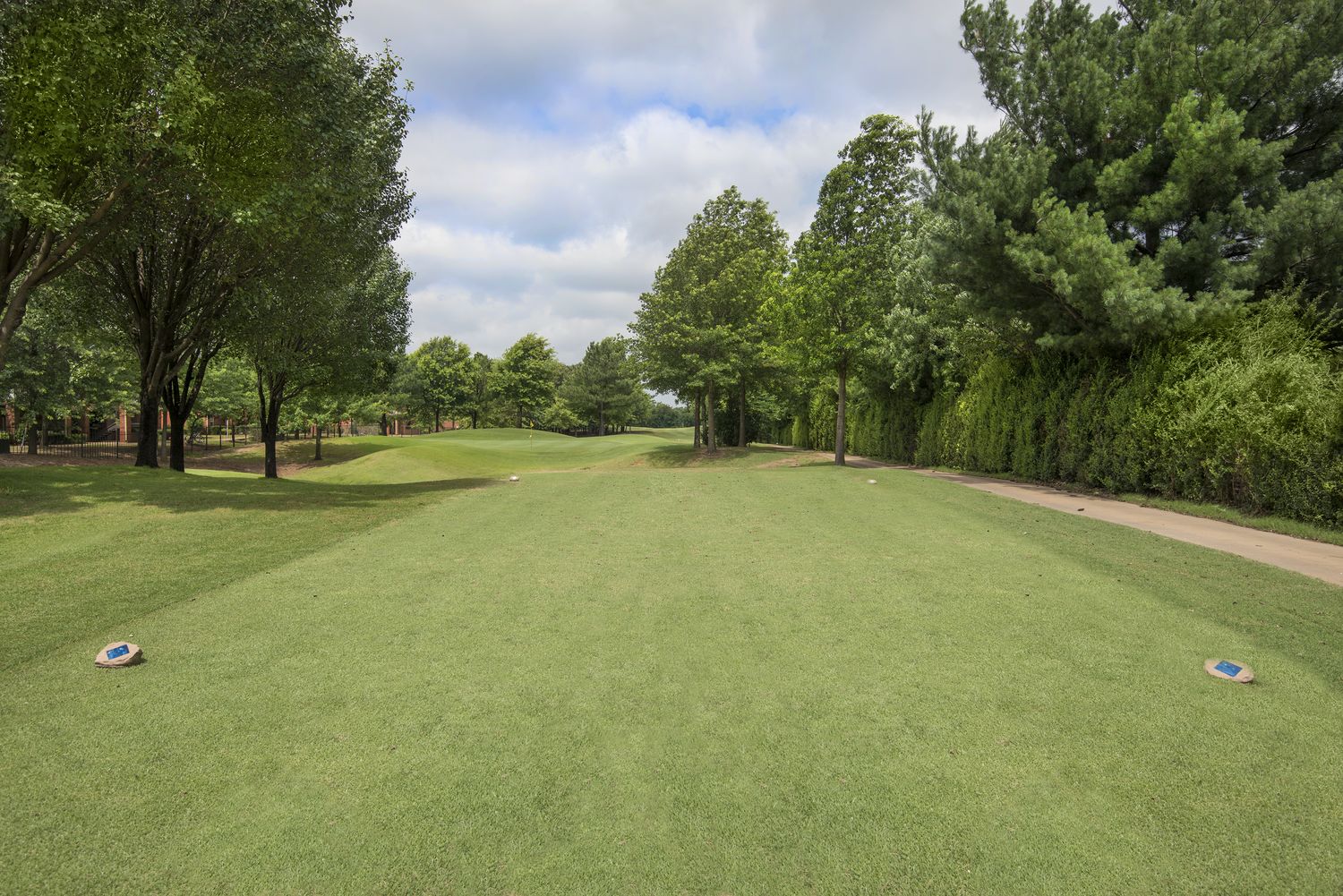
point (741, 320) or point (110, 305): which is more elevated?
point (741, 320)

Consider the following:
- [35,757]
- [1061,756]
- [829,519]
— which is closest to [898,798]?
[1061,756]

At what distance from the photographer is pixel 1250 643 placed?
4.73 meters

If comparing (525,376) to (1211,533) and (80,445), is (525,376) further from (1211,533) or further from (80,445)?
(1211,533)

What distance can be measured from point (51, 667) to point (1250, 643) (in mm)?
8989

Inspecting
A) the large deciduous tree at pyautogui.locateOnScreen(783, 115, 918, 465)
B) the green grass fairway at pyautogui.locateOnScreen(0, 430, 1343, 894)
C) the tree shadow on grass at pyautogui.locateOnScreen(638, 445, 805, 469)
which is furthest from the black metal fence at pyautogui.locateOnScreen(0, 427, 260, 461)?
the large deciduous tree at pyautogui.locateOnScreen(783, 115, 918, 465)

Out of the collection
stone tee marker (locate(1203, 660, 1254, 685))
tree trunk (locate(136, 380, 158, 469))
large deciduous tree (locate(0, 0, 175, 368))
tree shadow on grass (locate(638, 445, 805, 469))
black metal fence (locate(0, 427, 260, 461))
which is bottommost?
black metal fence (locate(0, 427, 260, 461))

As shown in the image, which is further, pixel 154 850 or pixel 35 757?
pixel 35 757

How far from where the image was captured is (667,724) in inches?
140

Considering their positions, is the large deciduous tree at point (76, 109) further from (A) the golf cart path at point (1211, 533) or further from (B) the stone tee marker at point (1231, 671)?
(A) the golf cart path at point (1211, 533)

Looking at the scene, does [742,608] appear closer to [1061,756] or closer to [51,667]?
[1061,756]

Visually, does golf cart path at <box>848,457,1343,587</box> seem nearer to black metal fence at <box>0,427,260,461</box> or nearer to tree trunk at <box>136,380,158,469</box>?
tree trunk at <box>136,380,158,469</box>

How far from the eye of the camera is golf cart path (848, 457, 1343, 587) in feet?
24.2

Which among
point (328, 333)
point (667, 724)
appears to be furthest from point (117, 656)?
point (328, 333)

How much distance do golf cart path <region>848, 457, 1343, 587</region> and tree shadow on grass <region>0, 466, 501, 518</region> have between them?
14107 mm
